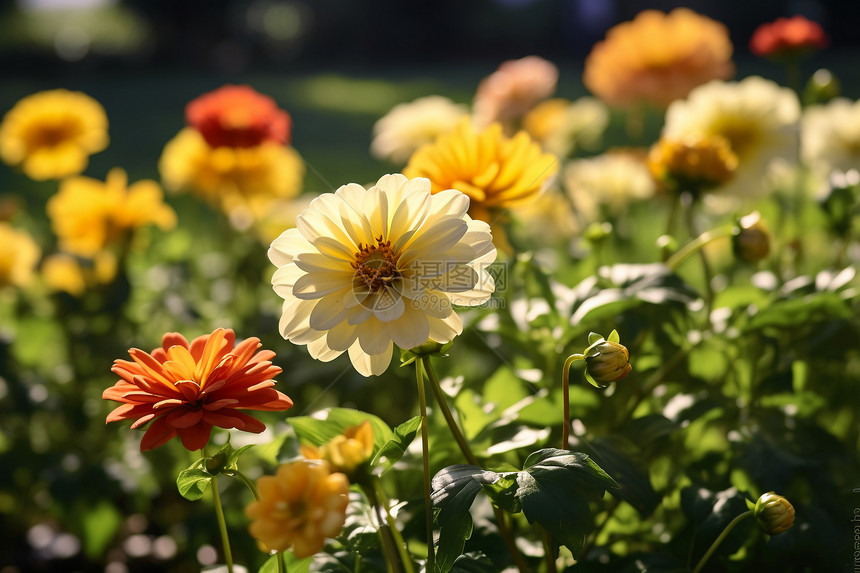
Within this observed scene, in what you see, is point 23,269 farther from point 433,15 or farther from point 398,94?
point 433,15

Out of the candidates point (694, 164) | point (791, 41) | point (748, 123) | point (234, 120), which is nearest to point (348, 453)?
point (694, 164)

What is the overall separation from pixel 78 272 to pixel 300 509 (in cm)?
155

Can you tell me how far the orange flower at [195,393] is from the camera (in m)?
0.79

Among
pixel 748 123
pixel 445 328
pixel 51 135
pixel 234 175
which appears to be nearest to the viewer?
pixel 445 328

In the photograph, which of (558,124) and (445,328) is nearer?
(445,328)

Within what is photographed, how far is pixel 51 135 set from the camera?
233 cm

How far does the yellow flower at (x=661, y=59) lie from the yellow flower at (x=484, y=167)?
96 cm

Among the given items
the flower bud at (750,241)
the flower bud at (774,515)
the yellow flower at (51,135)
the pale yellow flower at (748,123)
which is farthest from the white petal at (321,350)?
the yellow flower at (51,135)

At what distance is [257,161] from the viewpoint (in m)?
2.19

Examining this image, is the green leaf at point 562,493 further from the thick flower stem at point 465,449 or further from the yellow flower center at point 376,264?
the yellow flower center at point 376,264

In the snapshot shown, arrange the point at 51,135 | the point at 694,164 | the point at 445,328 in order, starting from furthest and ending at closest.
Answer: the point at 51,135 < the point at 694,164 < the point at 445,328

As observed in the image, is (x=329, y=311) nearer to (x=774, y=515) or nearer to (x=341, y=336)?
(x=341, y=336)

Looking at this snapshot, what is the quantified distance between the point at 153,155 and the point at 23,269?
3.74m

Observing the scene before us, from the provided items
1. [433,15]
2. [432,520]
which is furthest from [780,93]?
[433,15]
